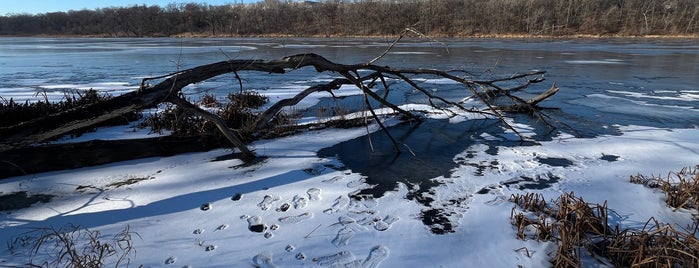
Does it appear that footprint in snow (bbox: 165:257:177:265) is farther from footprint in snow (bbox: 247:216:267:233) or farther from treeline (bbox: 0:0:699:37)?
treeline (bbox: 0:0:699:37)

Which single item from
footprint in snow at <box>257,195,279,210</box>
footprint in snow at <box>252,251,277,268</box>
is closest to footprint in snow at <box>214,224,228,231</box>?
footprint in snow at <box>257,195,279,210</box>

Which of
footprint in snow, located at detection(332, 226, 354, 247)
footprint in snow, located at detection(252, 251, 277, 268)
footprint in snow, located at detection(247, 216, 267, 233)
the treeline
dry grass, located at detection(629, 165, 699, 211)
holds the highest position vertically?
the treeline

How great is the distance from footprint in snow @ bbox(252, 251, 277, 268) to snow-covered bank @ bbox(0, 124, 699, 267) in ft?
0.04

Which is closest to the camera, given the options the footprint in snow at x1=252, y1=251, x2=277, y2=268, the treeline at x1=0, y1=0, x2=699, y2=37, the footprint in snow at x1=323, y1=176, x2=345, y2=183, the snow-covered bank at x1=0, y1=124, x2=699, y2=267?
the footprint in snow at x1=252, y1=251, x2=277, y2=268

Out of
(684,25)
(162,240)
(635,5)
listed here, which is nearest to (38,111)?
(162,240)

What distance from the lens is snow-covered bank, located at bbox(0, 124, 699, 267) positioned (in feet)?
10.7

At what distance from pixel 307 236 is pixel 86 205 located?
2391 mm

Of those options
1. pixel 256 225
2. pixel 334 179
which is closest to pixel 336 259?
pixel 256 225

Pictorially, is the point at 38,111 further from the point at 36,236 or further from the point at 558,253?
the point at 558,253

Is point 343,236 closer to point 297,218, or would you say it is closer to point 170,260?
point 297,218

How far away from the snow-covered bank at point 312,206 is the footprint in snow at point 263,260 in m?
0.01

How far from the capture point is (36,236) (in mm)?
3518

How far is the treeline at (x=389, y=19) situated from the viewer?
57562 millimetres

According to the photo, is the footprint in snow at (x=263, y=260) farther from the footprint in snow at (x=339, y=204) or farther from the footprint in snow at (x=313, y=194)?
the footprint in snow at (x=313, y=194)
